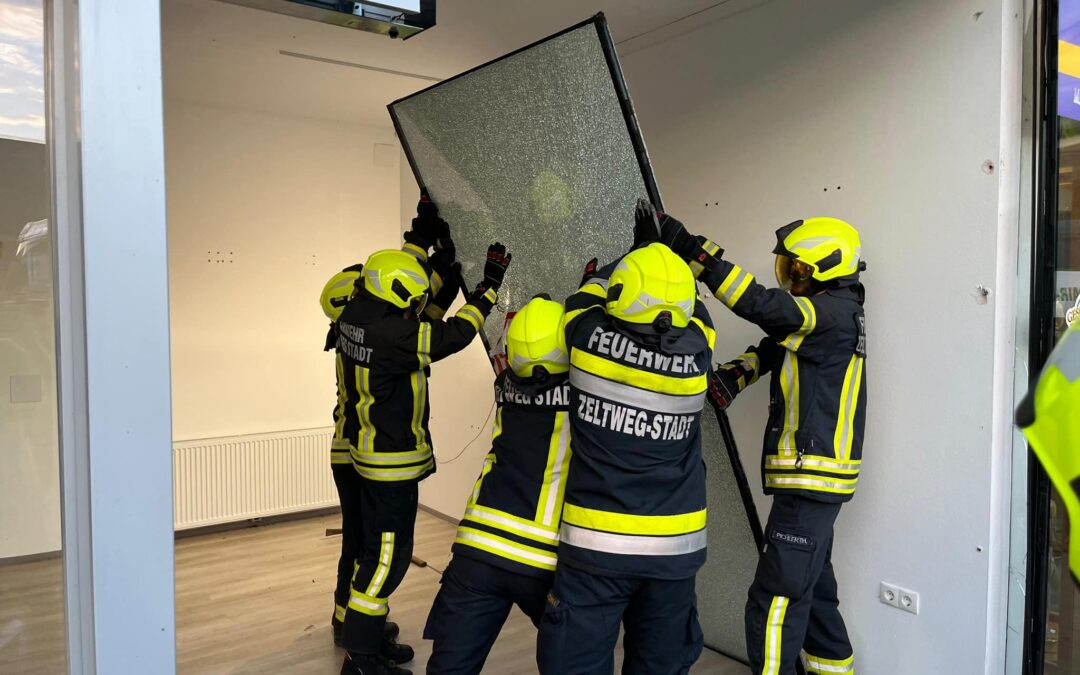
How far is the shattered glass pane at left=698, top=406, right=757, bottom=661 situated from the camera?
2766 mm

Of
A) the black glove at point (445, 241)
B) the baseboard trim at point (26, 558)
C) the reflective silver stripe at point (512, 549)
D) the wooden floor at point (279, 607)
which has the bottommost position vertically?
the wooden floor at point (279, 607)

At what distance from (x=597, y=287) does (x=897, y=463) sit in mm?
1222

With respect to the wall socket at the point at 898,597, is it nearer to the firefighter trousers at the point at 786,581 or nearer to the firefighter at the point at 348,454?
the firefighter trousers at the point at 786,581

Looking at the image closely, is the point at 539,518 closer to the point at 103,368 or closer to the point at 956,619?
the point at 103,368

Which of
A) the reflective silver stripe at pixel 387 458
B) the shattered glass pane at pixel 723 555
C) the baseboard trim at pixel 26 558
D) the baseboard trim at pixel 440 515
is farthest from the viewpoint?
the baseboard trim at pixel 440 515

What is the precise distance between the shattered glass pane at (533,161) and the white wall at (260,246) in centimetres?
213

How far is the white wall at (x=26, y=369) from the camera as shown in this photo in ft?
4.39

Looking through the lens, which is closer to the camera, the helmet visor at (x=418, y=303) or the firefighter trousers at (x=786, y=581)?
the firefighter trousers at (x=786, y=581)

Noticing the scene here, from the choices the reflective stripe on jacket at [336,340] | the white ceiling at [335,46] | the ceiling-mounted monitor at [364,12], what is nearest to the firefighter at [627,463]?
the ceiling-mounted monitor at [364,12]

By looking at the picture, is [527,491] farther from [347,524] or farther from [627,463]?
[347,524]

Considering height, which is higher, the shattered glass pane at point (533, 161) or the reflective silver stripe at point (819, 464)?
the shattered glass pane at point (533, 161)

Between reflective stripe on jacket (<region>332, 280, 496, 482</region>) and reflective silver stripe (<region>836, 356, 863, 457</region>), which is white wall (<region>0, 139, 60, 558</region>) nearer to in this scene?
reflective stripe on jacket (<region>332, 280, 496, 482</region>)

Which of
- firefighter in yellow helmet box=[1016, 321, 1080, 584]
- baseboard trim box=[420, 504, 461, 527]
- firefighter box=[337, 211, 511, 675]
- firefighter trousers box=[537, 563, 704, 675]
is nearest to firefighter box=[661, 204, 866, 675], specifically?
firefighter trousers box=[537, 563, 704, 675]

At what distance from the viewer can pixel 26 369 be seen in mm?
1422
